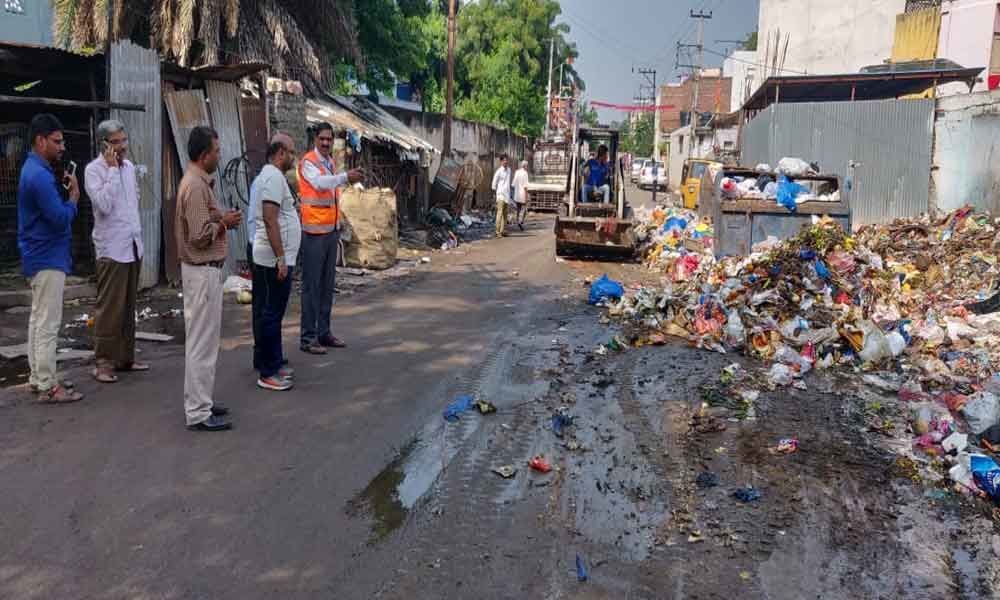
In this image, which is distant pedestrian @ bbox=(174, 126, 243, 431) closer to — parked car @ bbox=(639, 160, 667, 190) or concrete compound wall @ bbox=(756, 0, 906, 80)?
concrete compound wall @ bbox=(756, 0, 906, 80)

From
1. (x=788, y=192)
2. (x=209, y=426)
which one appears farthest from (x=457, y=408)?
(x=788, y=192)

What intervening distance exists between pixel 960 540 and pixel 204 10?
1487 cm

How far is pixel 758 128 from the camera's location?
2317 centimetres

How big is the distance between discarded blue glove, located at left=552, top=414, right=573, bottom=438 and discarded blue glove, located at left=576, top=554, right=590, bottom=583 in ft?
5.75

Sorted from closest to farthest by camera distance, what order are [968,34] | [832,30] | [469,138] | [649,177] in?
1. [968,34]
2. [469,138]
3. [832,30]
4. [649,177]

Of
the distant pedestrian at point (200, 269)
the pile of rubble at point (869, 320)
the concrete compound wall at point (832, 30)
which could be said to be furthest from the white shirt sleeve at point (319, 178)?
the concrete compound wall at point (832, 30)

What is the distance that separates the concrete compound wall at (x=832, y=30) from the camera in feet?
118

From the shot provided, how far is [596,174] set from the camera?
15.7 metres

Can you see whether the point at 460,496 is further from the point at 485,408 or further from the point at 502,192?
the point at 502,192

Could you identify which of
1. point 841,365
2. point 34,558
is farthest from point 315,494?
point 841,365

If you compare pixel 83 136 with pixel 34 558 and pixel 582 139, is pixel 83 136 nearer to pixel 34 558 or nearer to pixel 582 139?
pixel 34 558

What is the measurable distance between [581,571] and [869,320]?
20.0ft

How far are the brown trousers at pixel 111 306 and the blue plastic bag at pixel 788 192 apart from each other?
30.2 ft

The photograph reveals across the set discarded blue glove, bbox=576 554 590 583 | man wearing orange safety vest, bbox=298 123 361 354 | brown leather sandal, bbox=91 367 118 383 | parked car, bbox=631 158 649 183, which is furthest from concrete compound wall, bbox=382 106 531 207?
discarded blue glove, bbox=576 554 590 583
